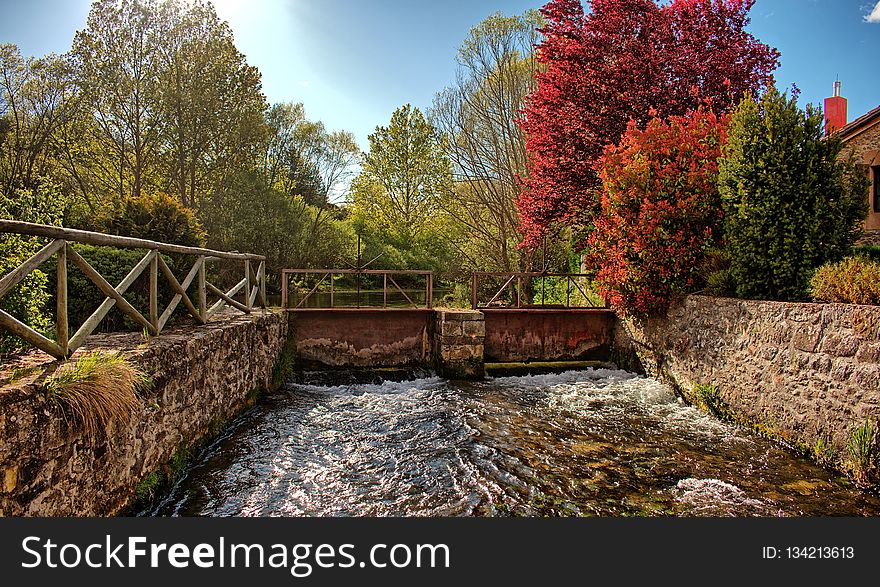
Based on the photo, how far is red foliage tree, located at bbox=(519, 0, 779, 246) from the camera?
10555 millimetres

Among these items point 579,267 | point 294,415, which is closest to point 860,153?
point 579,267

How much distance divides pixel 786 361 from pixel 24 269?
7.24 meters

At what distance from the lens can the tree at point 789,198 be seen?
6.44 m

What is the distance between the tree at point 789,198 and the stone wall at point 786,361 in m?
0.67

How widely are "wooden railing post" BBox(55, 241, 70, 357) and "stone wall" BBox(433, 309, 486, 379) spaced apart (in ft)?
21.0

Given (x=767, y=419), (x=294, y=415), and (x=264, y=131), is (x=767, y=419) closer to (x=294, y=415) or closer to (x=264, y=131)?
(x=294, y=415)

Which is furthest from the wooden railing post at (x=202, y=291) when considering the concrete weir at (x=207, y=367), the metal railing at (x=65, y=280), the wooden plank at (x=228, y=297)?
the metal railing at (x=65, y=280)

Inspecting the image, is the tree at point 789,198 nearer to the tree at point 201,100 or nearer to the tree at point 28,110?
the tree at point 201,100

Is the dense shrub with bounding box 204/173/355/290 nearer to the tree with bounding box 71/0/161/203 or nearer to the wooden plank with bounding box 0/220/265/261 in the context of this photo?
the tree with bounding box 71/0/161/203

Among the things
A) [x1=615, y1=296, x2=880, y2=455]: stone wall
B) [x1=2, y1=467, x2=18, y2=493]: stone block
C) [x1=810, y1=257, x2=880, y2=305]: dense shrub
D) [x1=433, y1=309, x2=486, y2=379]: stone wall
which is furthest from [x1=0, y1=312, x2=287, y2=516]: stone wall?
[x1=810, y1=257, x2=880, y2=305]: dense shrub

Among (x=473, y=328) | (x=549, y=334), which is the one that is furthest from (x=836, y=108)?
(x=473, y=328)

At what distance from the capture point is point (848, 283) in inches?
215

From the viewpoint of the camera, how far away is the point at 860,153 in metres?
11.7

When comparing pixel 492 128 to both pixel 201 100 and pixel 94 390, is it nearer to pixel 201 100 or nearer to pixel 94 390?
pixel 201 100
